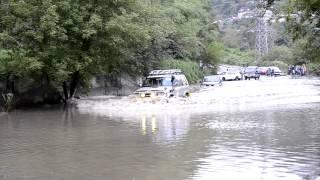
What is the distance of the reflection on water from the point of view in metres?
10.8

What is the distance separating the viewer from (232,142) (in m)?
14.5

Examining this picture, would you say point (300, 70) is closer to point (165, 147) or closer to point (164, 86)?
point (164, 86)

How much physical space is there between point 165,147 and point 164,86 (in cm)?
1956

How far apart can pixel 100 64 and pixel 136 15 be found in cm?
418

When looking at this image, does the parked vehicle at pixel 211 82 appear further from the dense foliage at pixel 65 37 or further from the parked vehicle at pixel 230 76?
the dense foliage at pixel 65 37

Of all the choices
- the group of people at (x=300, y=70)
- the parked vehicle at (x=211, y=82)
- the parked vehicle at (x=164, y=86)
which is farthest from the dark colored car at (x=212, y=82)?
the group of people at (x=300, y=70)

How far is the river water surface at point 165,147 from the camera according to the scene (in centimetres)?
1082

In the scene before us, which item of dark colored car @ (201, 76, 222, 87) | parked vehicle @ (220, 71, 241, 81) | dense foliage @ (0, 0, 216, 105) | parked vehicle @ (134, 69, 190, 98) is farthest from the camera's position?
parked vehicle @ (220, 71, 241, 81)

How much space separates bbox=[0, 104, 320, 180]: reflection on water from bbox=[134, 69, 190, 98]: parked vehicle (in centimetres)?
1004

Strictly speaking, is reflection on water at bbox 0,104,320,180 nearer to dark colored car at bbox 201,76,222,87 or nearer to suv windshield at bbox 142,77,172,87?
suv windshield at bbox 142,77,172,87

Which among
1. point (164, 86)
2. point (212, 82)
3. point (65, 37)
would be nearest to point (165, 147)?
point (65, 37)

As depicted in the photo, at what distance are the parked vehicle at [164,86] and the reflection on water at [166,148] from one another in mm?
10038

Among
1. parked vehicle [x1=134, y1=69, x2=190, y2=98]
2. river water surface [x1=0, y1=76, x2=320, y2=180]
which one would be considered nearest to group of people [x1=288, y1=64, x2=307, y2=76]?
parked vehicle [x1=134, y1=69, x2=190, y2=98]

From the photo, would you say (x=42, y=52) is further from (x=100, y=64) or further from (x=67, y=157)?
(x=67, y=157)
